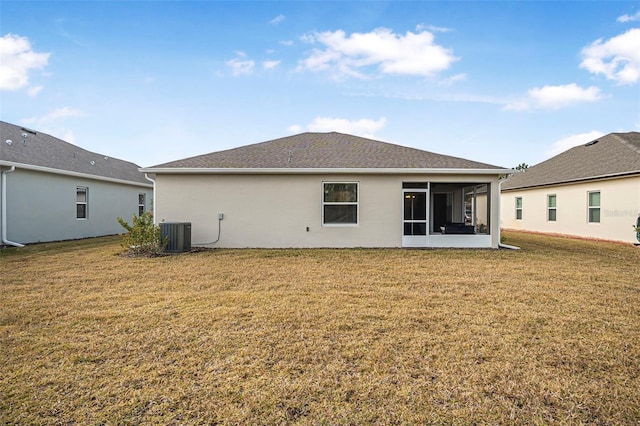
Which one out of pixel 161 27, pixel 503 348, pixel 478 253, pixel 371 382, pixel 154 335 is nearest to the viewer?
pixel 371 382

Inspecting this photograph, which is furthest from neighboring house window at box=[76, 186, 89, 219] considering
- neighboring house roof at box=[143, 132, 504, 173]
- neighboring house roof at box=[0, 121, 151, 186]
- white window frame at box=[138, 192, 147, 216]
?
neighboring house roof at box=[143, 132, 504, 173]

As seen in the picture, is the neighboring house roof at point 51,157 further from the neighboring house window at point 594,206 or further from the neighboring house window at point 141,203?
the neighboring house window at point 594,206

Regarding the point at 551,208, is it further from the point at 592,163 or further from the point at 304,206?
the point at 304,206

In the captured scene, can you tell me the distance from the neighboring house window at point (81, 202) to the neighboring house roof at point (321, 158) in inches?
235

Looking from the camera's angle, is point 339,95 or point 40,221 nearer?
point 40,221

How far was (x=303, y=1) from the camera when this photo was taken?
39.2 feet

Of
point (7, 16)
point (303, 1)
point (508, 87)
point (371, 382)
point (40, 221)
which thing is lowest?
point (371, 382)

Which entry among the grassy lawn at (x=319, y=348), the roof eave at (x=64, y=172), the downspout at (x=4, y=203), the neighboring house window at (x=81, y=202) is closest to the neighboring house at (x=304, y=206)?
the grassy lawn at (x=319, y=348)

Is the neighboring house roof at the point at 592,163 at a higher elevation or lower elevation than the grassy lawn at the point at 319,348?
higher

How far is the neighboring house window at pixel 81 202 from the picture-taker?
13.7 meters

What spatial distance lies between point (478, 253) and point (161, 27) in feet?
43.8

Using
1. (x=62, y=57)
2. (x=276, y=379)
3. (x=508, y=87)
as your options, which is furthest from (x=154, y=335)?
(x=508, y=87)

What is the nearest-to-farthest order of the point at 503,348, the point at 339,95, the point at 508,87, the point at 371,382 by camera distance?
1. the point at 371,382
2. the point at 503,348
3. the point at 508,87
4. the point at 339,95

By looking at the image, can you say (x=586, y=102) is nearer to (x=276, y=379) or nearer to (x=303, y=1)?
(x=303, y=1)
